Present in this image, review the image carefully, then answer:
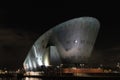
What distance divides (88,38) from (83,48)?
146 inches

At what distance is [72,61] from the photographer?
4621 inches

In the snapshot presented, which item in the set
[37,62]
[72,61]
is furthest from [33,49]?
[72,61]

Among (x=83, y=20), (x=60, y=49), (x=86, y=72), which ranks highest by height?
(x=83, y=20)

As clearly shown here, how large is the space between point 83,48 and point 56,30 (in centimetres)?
1139

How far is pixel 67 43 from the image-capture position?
Result: 117 meters

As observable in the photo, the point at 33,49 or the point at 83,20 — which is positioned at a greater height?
the point at 83,20

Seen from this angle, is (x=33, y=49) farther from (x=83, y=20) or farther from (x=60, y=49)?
(x=83, y=20)

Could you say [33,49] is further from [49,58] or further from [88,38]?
[88,38]

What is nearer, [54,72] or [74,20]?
→ [54,72]

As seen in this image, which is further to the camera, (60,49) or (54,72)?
(60,49)

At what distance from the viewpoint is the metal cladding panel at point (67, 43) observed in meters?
115

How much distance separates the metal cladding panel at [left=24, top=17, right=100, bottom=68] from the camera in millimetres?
114750

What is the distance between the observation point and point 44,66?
381ft

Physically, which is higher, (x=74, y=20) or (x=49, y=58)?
(x=74, y=20)
